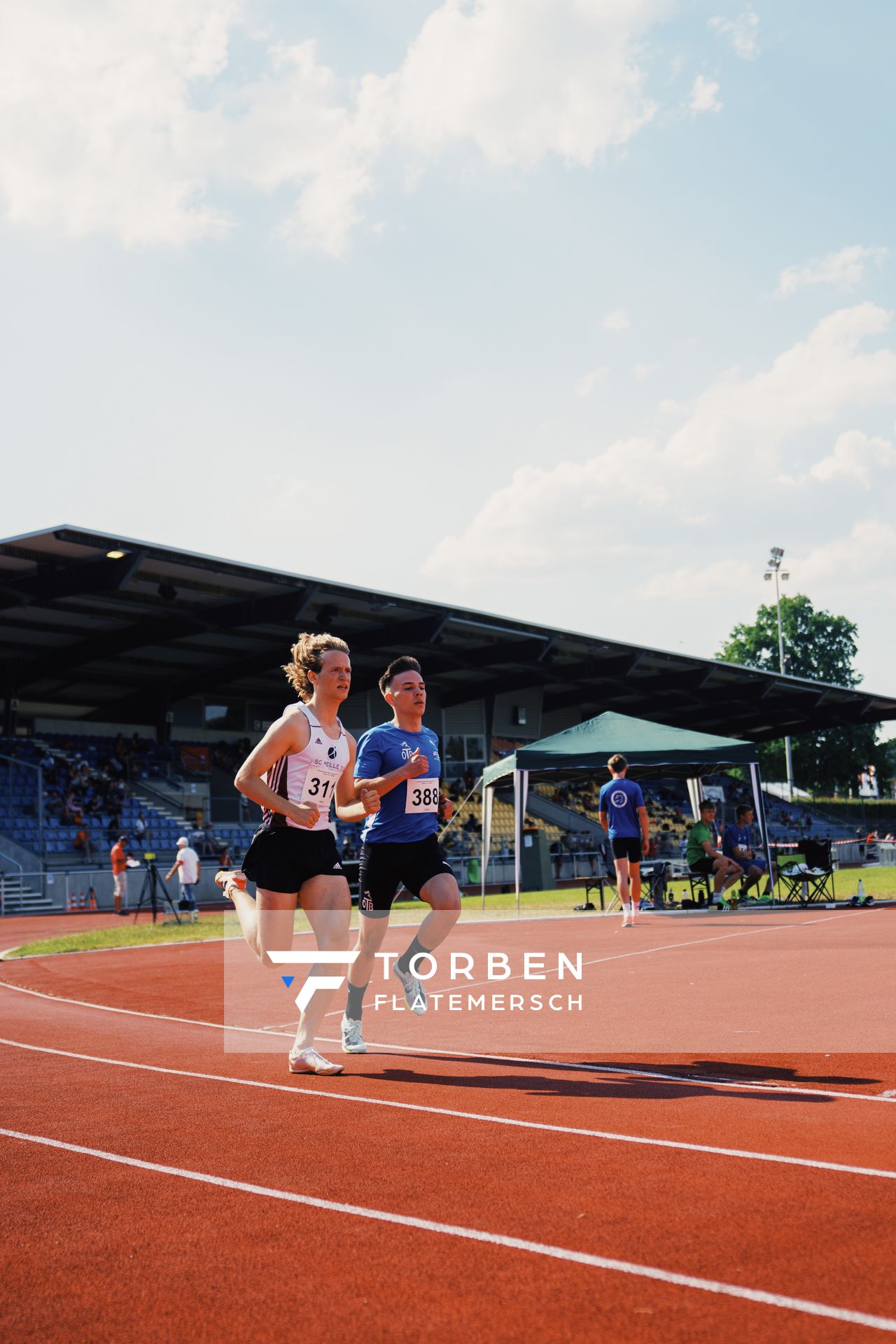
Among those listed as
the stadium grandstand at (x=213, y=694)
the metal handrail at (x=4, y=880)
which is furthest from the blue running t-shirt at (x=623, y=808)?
the metal handrail at (x=4, y=880)

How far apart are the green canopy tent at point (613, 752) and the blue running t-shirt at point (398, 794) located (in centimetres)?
1270

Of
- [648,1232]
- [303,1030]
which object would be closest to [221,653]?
[303,1030]

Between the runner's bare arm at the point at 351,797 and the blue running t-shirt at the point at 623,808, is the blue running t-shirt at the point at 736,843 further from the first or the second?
the runner's bare arm at the point at 351,797

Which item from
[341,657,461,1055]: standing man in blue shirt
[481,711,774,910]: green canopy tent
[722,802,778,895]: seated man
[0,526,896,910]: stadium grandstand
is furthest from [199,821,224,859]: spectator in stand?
[341,657,461,1055]: standing man in blue shirt

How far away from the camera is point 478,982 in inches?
405

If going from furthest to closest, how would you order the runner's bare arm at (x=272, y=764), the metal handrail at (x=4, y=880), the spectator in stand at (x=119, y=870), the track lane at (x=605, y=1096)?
the metal handrail at (x=4, y=880) < the spectator in stand at (x=119, y=870) < the runner's bare arm at (x=272, y=764) < the track lane at (x=605, y=1096)

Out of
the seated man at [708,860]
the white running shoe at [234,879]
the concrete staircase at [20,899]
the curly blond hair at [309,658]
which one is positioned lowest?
the concrete staircase at [20,899]

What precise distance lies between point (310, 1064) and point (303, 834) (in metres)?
1.18

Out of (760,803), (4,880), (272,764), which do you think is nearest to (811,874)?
(760,803)

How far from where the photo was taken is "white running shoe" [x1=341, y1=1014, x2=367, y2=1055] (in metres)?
6.82

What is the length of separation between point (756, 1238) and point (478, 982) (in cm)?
708

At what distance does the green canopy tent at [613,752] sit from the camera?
2012 cm

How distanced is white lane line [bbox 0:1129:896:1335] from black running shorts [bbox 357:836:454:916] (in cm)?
240

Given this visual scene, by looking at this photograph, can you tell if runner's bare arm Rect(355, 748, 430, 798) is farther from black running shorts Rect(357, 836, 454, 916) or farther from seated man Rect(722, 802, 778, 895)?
seated man Rect(722, 802, 778, 895)
